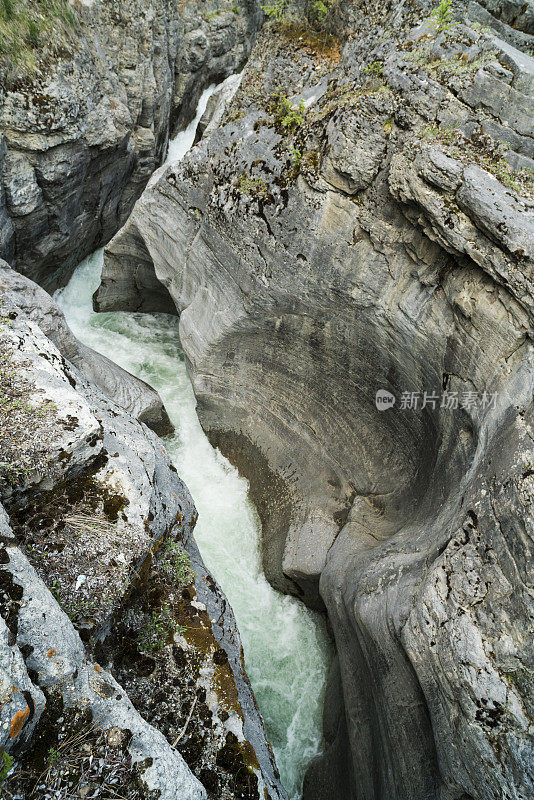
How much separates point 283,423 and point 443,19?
308 inches

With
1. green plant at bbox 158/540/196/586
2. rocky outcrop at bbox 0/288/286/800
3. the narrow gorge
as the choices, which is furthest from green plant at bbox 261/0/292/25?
green plant at bbox 158/540/196/586

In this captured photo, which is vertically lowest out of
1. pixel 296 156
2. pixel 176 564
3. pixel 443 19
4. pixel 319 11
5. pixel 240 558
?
pixel 240 558

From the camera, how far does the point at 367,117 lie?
24.4 feet

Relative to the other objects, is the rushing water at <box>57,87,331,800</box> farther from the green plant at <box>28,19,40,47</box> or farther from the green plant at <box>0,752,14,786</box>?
the green plant at <box>28,19,40,47</box>

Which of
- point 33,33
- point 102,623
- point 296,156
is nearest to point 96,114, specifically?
point 33,33

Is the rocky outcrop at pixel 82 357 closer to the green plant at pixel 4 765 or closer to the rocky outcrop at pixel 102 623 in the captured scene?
the rocky outcrop at pixel 102 623

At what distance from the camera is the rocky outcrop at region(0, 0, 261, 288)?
34.5 feet

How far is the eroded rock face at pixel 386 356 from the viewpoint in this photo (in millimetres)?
5156

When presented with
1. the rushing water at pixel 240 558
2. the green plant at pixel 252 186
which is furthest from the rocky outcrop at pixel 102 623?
the green plant at pixel 252 186

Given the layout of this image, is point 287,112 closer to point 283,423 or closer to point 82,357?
point 283,423

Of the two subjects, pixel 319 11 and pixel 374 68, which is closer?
pixel 374 68

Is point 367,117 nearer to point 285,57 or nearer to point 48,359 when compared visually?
point 285,57

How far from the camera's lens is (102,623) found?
15.4 feet

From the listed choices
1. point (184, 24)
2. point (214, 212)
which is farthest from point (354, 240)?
point (184, 24)
